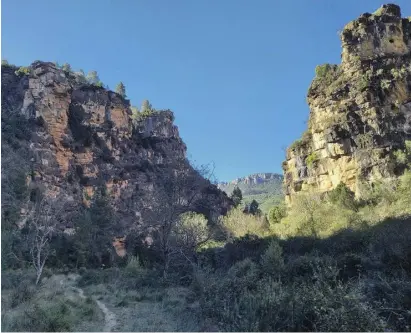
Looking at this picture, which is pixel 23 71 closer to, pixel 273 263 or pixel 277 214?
pixel 277 214

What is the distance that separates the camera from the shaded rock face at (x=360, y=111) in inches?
1158

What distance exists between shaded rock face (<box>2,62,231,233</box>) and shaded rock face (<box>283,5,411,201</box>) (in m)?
23.8

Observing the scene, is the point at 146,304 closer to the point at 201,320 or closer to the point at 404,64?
the point at 201,320

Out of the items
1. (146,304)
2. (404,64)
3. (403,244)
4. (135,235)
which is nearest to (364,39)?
(404,64)

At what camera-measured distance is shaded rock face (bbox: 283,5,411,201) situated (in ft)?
96.5

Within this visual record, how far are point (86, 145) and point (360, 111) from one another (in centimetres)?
4741

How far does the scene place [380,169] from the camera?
92.9 feet

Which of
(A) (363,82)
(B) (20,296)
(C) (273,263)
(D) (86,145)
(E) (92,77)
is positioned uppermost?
(E) (92,77)

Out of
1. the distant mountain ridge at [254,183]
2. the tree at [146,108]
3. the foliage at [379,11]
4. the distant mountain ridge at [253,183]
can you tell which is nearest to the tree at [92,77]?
the tree at [146,108]

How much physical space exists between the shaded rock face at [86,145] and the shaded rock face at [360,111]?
2379 centimetres

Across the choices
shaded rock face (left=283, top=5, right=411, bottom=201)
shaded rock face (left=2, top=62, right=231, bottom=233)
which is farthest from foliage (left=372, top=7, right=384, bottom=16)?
shaded rock face (left=2, top=62, right=231, bottom=233)

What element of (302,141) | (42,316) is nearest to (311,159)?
(302,141)

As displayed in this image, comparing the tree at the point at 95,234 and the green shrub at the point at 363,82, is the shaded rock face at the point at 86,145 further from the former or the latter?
the green shrub at the point at 363,82

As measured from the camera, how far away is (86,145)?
6284cm
